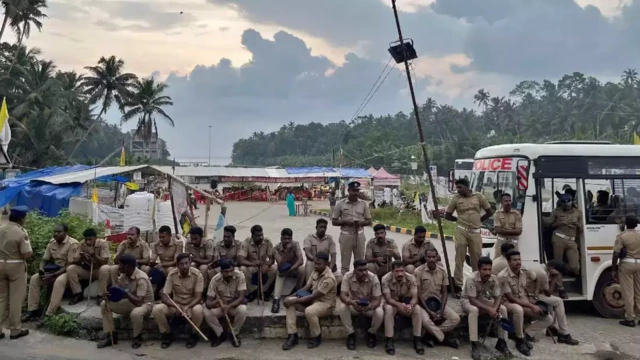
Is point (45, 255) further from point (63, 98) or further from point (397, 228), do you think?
point (63, 98)

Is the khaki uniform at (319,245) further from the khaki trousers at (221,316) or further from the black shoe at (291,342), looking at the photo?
the khaki trousers at (221,316)

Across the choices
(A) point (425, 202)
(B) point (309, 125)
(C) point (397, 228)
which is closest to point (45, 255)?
(C) point (397, 228)

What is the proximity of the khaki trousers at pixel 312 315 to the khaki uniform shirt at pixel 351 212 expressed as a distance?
1781 millimetres

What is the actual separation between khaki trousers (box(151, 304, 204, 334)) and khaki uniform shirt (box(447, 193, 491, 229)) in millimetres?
4024

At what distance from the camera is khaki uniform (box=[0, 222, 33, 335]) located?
6570 millimetres

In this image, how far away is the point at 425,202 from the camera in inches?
882

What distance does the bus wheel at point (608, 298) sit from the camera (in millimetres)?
7727

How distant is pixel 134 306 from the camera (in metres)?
6.65

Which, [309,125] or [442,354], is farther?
[309,125]

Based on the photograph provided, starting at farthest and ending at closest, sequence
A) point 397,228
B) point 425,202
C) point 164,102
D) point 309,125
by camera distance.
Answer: point 309,125 → point 164,102 → point 425,202 → point 397,228

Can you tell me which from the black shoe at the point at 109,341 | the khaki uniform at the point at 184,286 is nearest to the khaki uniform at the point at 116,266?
the black shoe at the point at 109,341

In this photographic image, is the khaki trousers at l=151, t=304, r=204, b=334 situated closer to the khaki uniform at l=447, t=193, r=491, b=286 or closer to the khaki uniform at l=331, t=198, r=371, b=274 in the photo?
the khaki uniform at l=331, t=198, r=371, b=274

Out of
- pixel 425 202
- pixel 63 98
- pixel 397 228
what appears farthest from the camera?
pixel 63 98

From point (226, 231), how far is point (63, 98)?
126ft
